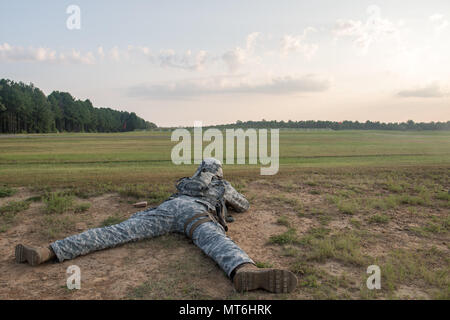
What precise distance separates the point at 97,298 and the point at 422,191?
1000cm

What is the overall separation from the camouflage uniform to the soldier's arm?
0.10 metres

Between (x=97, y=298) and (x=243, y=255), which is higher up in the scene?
(x=243, y=255)

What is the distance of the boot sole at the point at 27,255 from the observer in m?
5.09

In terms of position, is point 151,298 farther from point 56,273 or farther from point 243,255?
point 56,273

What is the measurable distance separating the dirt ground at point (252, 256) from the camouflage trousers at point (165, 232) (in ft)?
0.56

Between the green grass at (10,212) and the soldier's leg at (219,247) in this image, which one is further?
the green grass at (10,212)

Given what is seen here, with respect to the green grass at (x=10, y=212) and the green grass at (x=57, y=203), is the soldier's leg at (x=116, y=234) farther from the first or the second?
the green grass at (x=57, y=203)

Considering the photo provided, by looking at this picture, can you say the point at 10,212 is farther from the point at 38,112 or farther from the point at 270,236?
the point at 38,112

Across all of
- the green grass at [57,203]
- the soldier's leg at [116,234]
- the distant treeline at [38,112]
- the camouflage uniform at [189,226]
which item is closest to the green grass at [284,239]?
the camouflage uniform at [189,226]

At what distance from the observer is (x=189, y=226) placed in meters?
5.96

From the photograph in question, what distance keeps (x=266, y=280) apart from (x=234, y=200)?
3658 mm
